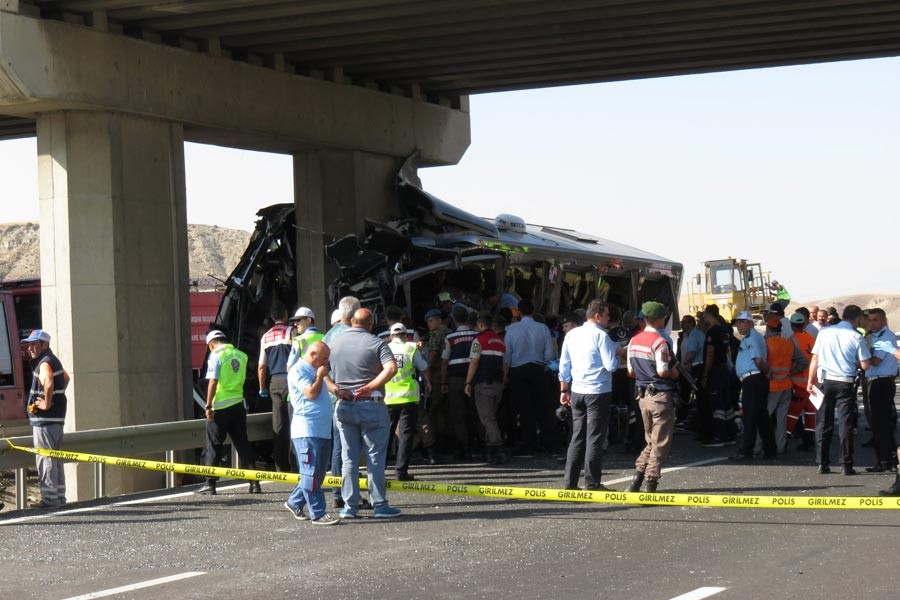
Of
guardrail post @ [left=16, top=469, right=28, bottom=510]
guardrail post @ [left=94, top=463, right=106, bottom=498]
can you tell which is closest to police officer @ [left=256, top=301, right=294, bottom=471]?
guardrail post @ [left=94, top=463, right=106, bottom=498]

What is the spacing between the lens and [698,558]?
27.8 ft

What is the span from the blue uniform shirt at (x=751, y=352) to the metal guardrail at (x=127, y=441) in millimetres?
5406

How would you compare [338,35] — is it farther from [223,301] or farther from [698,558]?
[698,558]

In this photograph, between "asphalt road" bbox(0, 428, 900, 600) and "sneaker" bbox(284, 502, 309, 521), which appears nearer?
"asphalt road" bbox(0, 428, 900, 600)

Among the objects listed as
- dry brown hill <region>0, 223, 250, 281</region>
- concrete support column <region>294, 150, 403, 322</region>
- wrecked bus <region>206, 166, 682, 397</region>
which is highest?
dry brown hill <region>0, 223, 250, 281</region>

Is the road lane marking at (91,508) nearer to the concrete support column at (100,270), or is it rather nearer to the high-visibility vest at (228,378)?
the high-visibility vest at (228,378)

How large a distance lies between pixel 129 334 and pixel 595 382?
666 centimetres

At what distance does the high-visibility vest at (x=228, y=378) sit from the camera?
12594 mm

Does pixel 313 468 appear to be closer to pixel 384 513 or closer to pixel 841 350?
pixel 384 513

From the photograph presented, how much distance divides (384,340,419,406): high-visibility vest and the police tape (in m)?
0.84

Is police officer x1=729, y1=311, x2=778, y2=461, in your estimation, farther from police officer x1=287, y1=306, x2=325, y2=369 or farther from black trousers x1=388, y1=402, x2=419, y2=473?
police officer x1=287, y1=306, x2=325, y2=369

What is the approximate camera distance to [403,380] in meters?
12.4

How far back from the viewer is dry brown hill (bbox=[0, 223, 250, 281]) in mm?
97062

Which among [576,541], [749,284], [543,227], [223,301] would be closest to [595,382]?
[576,541]
